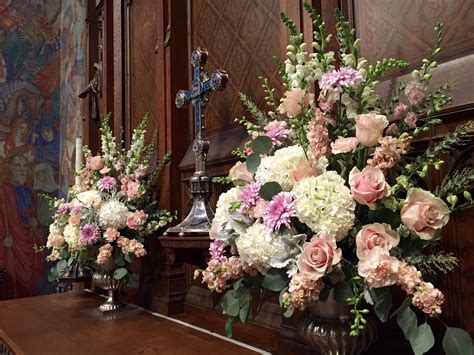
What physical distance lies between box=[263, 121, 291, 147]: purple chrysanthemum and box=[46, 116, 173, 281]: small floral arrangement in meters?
1.16

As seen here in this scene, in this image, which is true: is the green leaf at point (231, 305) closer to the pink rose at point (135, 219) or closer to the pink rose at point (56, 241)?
the pink rose at point (135, 219)

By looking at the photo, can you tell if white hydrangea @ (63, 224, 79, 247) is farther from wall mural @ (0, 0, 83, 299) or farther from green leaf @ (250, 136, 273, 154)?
wall mural @ (0, 0, 83, 299)

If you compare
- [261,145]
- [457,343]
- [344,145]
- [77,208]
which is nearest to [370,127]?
[344,145]

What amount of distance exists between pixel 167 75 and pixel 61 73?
2.76m

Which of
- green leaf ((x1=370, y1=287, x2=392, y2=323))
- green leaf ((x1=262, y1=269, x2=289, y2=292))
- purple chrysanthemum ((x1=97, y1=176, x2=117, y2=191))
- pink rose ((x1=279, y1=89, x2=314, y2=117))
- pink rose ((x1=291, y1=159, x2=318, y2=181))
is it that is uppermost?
pink rose ((x1=279, y1=89, x2=314, y2=117))

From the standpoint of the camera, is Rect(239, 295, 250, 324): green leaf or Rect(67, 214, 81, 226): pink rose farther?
Rect(67, 214, 81, 226): pink rose

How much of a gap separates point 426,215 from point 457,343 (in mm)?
272

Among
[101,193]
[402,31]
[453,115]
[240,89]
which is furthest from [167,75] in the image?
[453,115]

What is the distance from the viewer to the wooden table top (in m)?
1.58

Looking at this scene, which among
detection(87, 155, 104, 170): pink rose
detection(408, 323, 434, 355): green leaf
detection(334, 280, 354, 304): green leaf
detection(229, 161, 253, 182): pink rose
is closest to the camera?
detection(408, 323, 434, 355): green leaf

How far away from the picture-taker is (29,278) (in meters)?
4.29

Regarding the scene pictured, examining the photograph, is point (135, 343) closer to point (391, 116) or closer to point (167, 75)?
point (391, 116)

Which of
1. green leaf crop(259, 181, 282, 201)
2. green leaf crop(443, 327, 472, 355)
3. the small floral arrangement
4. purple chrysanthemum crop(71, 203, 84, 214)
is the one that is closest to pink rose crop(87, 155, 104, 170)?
the small floral arrangement

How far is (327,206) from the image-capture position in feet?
3.10
